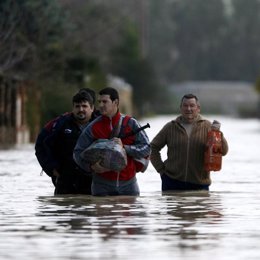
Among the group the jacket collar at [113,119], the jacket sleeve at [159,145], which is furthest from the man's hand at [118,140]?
the jacket sleeve at [159,145]

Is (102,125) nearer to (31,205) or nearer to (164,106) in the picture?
(31,205)

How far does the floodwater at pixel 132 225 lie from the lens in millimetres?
13047

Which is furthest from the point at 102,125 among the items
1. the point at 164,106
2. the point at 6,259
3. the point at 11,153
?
the point at 164,106

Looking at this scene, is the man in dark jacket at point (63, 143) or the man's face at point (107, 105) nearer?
the man's face at point (107, 105)

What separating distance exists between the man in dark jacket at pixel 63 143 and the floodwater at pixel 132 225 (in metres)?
0.44

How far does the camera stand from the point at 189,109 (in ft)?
61.2

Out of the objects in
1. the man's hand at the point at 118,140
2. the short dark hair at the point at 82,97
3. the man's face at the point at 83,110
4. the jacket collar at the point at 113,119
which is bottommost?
the man's hand at the point at 118,140

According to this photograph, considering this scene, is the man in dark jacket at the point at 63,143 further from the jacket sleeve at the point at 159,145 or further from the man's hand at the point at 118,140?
the jacket sleeve at the point at 159,145

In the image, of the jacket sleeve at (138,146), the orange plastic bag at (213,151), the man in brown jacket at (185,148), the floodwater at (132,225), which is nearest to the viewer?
the floodwater at (132,225)

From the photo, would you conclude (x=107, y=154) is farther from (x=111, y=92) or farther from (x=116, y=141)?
(x=111, y=92)

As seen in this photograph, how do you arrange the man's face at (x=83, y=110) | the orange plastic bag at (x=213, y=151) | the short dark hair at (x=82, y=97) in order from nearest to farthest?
the short dark hair at (x=82, y=97) → the man's face at (x=83, y=110) → the orange plastic bag at (x=213, y=151)

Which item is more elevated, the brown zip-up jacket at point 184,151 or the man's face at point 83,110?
the man's face at point 83,110

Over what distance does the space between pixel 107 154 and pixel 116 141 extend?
0.31 m

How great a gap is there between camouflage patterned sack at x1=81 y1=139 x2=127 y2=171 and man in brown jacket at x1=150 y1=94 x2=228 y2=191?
1776 mm
